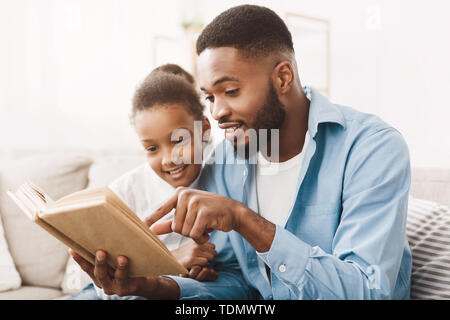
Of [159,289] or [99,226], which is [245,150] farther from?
[99,226]

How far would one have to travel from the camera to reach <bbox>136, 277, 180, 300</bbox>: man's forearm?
0.94m

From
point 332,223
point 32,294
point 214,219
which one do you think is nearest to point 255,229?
point 214,219

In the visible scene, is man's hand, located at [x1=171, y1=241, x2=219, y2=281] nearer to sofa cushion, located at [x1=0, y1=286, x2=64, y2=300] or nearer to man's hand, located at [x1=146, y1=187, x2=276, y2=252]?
man's hand, located at [x1=146, y1=187, x2=276, y2=252]

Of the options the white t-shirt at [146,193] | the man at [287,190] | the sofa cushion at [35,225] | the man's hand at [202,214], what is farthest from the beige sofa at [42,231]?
the man's hand at [202,214]

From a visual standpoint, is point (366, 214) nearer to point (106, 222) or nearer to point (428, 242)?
point (428, 242)

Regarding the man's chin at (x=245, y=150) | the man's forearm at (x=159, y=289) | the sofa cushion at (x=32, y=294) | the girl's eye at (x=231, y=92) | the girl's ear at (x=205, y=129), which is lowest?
the sofa cushion at (x=32, y=294)

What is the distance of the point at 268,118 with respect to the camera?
1016 millimetres

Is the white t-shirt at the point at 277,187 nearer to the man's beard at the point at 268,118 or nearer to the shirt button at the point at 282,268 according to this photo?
the man's beard at the point at 268,118

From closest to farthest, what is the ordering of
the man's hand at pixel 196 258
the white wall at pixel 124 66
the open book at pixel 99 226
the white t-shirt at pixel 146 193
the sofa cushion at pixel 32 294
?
1. the open book at pixel 99 226
2. the man's hand at pixel 196 258
3. the white t-shirt at pixel 146 193
4. the sofa cushion at pixel 32 294
5. the white wall at pixel 124 66

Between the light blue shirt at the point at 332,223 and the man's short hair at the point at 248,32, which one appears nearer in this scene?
the light blue shirt at the point at 332,223

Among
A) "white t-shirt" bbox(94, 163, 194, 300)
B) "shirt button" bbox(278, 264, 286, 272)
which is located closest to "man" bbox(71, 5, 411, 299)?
"shirt button" bbox(278, 264, 286, 272)

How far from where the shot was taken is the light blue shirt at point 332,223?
2.57 feet
